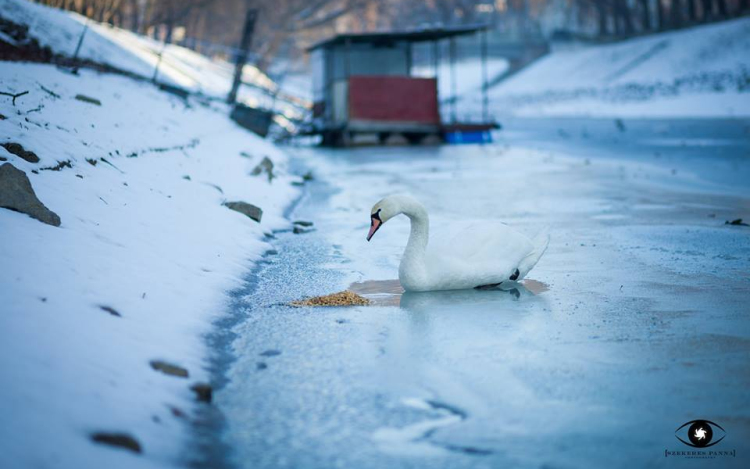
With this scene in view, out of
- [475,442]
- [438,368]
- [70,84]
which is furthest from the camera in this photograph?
[70,84]

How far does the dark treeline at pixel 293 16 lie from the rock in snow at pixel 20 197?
1986 cm

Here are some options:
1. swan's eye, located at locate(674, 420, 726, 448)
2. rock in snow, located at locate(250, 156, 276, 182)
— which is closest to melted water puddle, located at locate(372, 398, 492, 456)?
swan's eye, located at locate(674, 420, 726, 448)

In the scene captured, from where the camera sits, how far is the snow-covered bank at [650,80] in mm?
54938

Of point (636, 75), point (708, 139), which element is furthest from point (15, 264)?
point (636, 75)

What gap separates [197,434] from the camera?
4.14 metres

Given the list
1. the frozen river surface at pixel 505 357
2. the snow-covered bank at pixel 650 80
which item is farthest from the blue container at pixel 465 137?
the frozen river surface at pixel 505 357

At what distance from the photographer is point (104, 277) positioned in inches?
230

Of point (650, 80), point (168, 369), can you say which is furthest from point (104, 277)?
point (650, 80)

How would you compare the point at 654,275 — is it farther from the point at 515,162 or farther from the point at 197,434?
the point at 515,162

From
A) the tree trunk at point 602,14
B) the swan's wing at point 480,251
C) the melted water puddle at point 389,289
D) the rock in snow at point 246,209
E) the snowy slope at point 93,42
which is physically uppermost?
the tree trunk at point 602,14

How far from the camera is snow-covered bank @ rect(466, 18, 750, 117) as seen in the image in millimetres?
54938

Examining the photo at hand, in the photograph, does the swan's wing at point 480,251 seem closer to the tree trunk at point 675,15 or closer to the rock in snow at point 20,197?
the rock in snow at point 20,197

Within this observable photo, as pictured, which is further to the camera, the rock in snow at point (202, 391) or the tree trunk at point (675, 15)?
the tree trunk at point (675, 15)

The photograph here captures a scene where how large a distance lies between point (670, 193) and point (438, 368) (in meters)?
10.5
